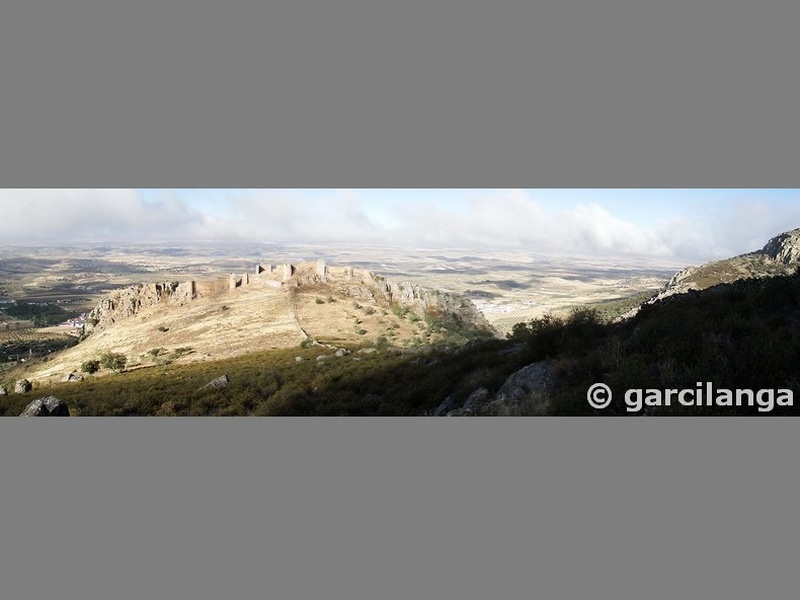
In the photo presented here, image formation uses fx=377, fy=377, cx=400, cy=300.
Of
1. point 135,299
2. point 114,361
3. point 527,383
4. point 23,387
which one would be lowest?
point 23,387

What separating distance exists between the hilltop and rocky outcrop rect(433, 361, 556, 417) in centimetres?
348

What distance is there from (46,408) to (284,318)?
459cm

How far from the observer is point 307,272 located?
10.4 m

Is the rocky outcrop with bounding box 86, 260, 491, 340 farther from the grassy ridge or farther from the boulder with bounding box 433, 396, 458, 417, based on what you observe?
the boulder with bounding box 433, 396, 458, 417

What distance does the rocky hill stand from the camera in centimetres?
912

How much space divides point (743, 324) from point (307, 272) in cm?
900

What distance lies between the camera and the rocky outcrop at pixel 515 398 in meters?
4.50

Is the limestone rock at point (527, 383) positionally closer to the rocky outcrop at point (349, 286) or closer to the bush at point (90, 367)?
the rocky outcrop at point (349, 286)

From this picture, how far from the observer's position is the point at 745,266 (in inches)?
372

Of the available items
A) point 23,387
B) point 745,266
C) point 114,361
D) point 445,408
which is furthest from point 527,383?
point 23,387

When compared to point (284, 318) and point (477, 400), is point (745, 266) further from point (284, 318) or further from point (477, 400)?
point (284, 318)

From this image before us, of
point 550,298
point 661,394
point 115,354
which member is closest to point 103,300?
point 115,354

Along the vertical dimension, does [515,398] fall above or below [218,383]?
above

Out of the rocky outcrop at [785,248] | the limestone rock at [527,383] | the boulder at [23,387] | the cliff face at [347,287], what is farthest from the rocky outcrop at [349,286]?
the rocky outcrop at [785,248]
